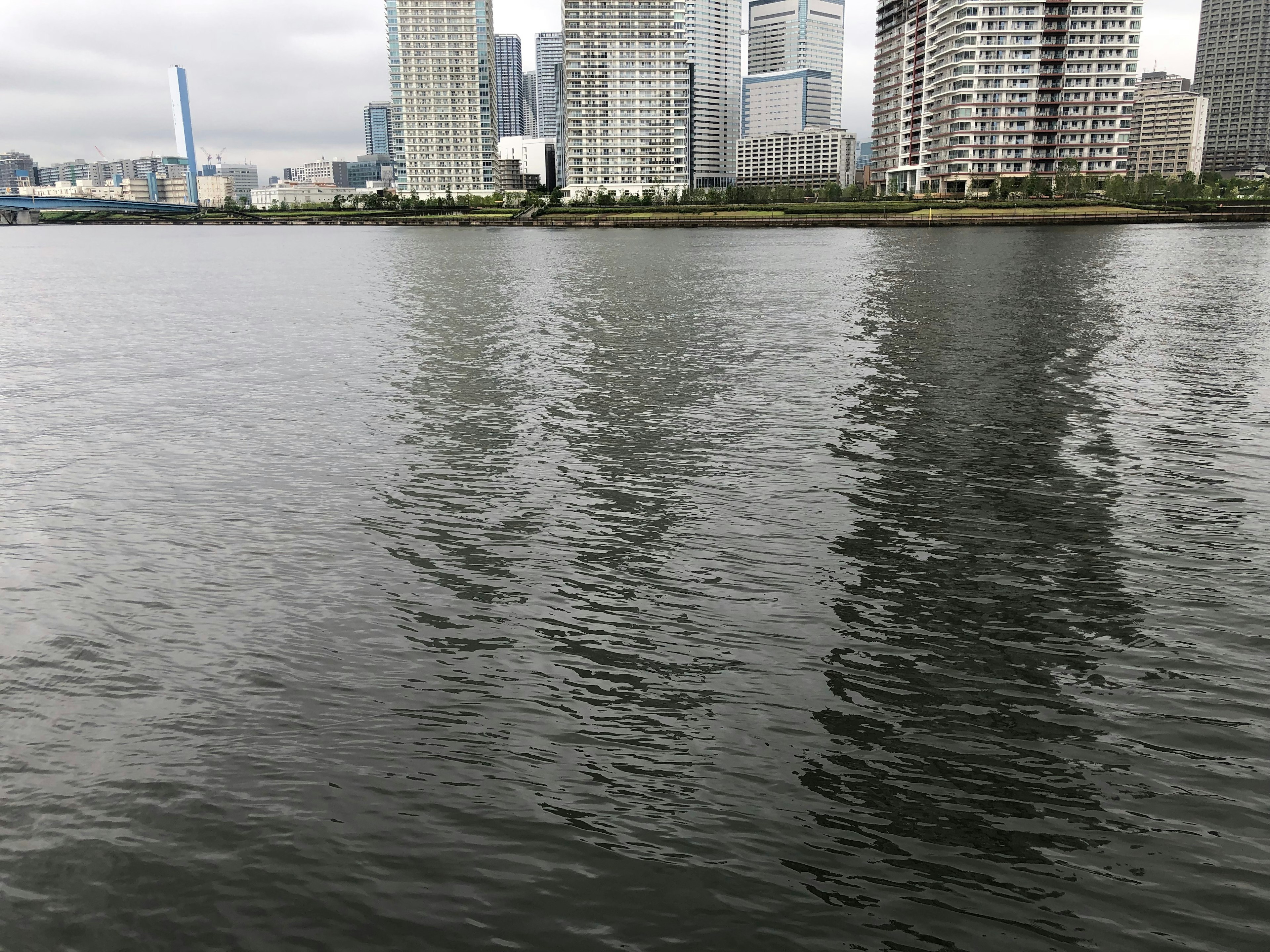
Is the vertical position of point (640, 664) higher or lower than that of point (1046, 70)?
lower

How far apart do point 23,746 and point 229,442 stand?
14.6 meters

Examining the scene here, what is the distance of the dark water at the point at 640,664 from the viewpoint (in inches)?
329

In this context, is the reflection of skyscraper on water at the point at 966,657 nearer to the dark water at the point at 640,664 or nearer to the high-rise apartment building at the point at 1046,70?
the dark water at the point at 640,664

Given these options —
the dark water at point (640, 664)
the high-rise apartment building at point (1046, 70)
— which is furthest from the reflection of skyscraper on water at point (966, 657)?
the high-rise apartment building at point (1046, 70)

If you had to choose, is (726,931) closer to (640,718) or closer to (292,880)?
(640,718)

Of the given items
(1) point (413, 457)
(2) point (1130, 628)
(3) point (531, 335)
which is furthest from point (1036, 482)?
(3) point (531, 335)

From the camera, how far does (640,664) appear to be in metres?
12.2

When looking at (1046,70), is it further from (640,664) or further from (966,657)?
(640,664)

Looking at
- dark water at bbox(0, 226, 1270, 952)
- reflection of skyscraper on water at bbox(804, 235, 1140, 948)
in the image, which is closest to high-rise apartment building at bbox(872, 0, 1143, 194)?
dark water at bbox(0, 226, 1270, 952)

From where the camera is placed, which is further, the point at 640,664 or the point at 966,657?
the point at 966,657

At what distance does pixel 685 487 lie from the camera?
65.2ft

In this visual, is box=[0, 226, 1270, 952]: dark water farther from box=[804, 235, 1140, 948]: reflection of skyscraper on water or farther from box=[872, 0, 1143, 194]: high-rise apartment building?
box=[872, 0, 1143, 194]: high-rise apartment building

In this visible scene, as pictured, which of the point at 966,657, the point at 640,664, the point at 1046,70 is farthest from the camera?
the point at 1046,70

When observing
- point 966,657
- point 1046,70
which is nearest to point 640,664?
point 966,657
